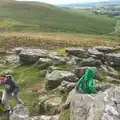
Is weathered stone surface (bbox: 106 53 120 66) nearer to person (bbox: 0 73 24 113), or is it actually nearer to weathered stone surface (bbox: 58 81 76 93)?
weathered stone surface (bbox: 58 81 76 93)

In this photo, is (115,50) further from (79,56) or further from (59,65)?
(59,65)

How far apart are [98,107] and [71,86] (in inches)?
384

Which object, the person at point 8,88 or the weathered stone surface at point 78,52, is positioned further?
the weathered stone surface at point 78,52

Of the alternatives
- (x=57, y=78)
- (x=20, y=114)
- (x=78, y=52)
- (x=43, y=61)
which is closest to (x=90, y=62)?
(x=43, y=61)

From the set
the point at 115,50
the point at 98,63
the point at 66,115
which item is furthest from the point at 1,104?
the point at 115,50

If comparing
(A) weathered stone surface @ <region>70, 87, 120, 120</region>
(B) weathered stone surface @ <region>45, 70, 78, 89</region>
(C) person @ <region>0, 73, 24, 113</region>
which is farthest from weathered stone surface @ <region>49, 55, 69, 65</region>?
(A) weathered stone surface @ <region>70, 87, 120, 120</region>

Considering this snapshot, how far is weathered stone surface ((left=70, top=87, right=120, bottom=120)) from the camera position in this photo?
439 inches

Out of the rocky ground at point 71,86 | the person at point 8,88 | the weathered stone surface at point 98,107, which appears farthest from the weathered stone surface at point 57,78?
the weathered stone surface at point 98,107

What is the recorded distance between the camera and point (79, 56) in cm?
3669

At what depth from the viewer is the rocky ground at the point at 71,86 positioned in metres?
12.4

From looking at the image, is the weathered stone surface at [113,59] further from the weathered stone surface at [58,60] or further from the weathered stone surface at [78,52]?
the weathered stone surface at [58,60]

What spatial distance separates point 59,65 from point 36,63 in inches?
114

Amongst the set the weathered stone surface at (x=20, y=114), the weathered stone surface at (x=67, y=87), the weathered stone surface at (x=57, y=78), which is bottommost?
the weathered stone surface at (x=57, y=78)

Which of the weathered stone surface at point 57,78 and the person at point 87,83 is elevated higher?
the person at point 87,83
